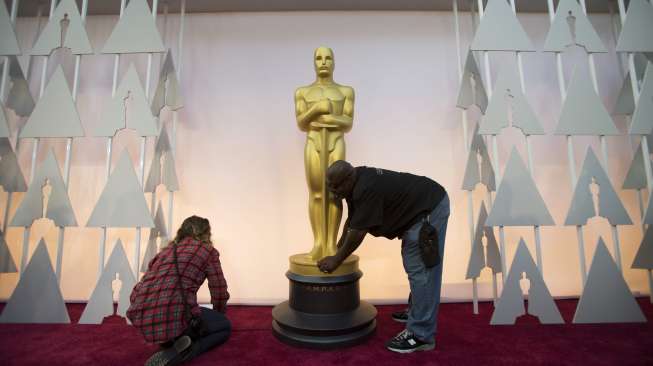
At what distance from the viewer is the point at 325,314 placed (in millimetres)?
2145

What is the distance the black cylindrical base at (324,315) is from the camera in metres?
2.05

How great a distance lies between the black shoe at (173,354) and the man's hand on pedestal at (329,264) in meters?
0.89

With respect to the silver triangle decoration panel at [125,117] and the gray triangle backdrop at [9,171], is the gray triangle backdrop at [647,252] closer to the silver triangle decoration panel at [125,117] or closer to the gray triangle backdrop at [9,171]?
the silver triangle decoration panel at [125,117]

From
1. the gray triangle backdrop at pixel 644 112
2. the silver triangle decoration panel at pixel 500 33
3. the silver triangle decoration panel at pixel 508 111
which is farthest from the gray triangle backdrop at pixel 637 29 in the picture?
the silver triangle decoration panel at pixel 508 111

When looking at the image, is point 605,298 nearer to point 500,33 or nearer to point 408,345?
point 408,345

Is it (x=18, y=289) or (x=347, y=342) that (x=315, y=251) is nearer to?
(x=347, y=342)

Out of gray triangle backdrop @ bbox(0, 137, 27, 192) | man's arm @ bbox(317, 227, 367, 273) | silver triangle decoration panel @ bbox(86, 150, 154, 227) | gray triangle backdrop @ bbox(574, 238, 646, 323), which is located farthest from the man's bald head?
gray triangle backdrop @ bbox(0, 137, 27, 192)

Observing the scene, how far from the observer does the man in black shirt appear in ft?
6.28

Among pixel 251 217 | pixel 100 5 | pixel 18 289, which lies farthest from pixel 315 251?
pixel 100 5

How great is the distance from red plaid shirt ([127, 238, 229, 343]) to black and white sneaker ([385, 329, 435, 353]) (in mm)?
1200

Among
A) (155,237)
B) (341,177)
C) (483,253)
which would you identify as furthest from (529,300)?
(155,237)

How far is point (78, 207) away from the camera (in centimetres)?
312

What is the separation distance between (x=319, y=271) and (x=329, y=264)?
0.12 metres

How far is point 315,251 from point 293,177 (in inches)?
41.6
